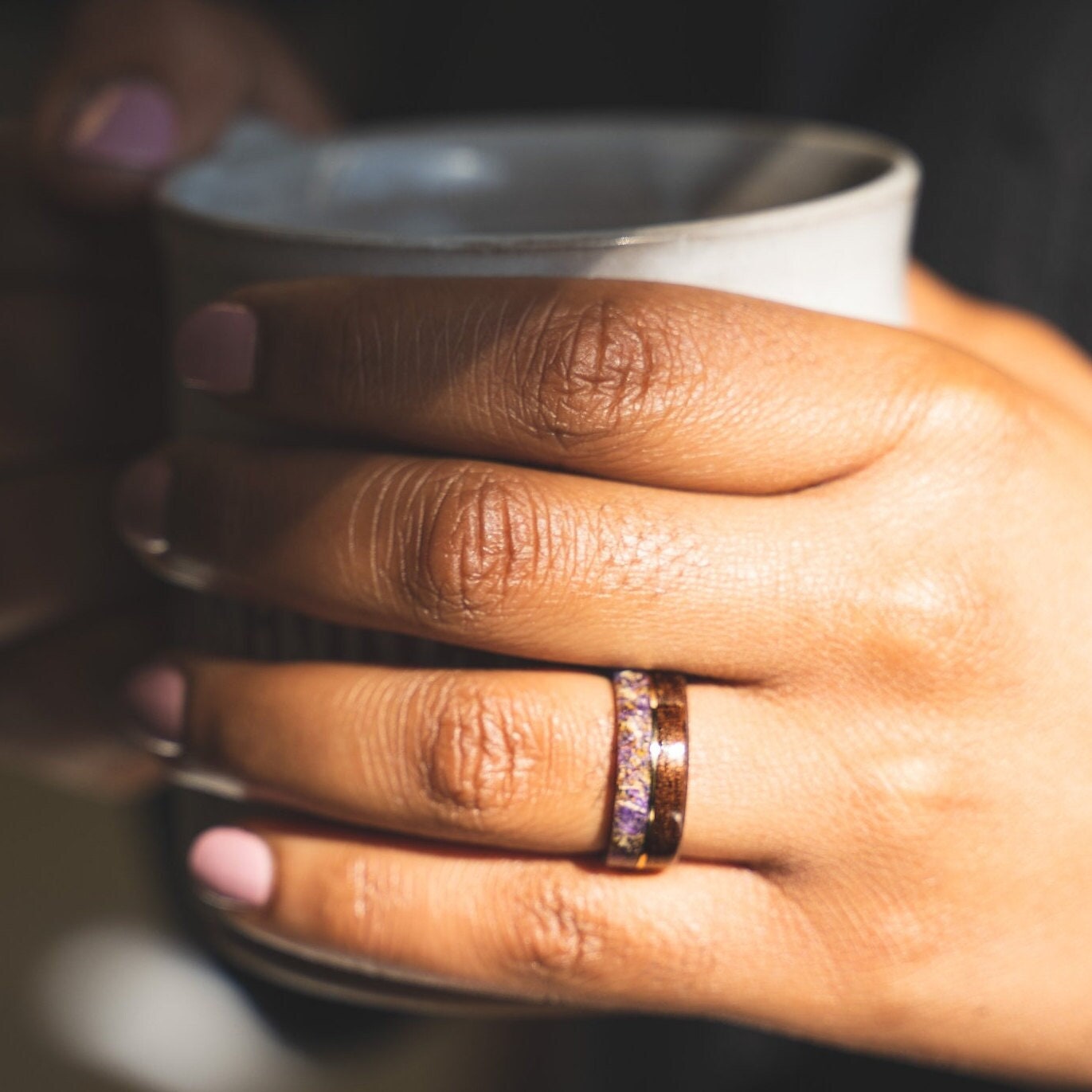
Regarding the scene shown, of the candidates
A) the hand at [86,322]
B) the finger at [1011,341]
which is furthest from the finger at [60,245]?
the finger at [1011,341]

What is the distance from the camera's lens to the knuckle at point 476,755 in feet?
1.32

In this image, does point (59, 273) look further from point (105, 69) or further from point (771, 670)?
point (771, 670)

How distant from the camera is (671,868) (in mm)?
425

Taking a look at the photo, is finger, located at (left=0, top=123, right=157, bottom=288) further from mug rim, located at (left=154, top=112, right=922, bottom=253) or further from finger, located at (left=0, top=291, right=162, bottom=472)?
mug rim, located at (left=154, top=112, right=922, bottom=253)

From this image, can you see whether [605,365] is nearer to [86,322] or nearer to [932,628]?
[932,628]

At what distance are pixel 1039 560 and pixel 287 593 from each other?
10.7 inches

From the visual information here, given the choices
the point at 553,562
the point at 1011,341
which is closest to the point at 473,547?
the point at 553,562

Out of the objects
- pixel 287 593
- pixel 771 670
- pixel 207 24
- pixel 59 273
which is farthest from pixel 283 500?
pixel 207 24

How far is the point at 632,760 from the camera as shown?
39 centimetres

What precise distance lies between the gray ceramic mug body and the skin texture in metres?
0.01

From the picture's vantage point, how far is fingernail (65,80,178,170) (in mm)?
618

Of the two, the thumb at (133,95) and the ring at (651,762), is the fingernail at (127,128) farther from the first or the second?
the ring at (651,762)

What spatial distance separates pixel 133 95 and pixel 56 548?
0.86 ft

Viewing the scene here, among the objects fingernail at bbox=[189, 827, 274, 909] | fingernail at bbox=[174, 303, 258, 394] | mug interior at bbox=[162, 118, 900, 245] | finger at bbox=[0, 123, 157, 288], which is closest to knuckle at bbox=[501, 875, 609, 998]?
fingernail at bbox=[189, 827, 274, 909]
